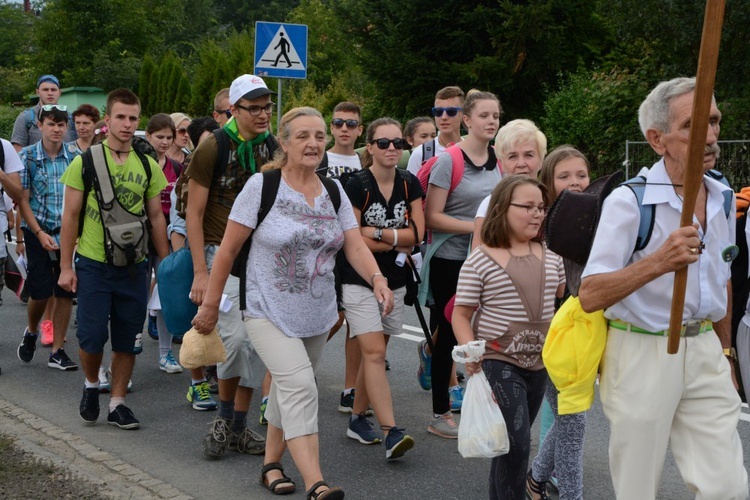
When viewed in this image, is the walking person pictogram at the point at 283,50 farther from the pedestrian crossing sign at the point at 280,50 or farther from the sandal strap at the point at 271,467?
the sandal strap at the point at 271,467

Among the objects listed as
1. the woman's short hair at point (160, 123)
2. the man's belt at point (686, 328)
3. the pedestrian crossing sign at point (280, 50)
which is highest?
the pedestrian crossing sign at point (280, 50)

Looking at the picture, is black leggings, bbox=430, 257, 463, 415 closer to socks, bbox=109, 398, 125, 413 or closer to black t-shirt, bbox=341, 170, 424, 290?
black t-shirt, bbox=341, 170, 424, 290

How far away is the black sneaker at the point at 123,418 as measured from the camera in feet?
22.5

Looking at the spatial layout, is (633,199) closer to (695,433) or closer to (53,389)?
(695,433)

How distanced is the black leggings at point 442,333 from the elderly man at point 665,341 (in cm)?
288

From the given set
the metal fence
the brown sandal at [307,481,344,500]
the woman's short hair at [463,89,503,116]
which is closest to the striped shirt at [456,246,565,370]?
the brown sandal at [307,481,344,500]

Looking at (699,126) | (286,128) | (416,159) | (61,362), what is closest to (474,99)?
(416,159)

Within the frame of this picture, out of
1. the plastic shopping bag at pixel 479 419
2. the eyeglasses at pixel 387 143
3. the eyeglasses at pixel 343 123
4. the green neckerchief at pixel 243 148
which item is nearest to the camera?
the plastic shopping bag at pixel 479 419

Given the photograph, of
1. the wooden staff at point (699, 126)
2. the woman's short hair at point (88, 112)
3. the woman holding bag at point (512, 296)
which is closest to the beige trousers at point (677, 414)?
the wooden staff at point (699, 126)

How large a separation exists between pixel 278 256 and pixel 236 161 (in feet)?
3.82

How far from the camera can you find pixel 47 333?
9.66 m

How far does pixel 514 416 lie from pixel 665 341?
119 cm

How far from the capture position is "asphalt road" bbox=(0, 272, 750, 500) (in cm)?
568

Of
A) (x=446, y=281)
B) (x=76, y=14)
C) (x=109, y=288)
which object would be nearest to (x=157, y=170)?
(x=109, y=288)
